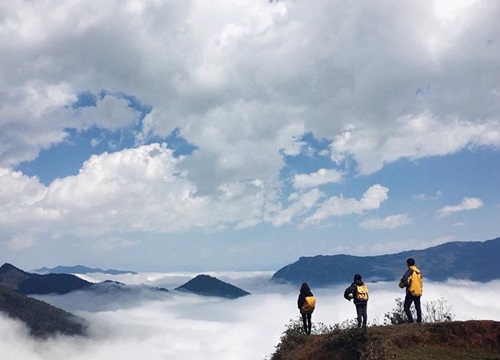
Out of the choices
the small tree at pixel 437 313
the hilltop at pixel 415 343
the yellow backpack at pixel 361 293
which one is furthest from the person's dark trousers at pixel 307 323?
the small tree at pixel 437 313

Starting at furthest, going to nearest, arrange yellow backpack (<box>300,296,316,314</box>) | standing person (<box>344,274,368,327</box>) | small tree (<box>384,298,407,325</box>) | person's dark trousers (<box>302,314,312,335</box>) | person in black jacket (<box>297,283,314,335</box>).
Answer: small tree (<box>384,298,407,325</box>) → person's dark trousers (<box>302,314,312,335</box>) → person in black jacket (<box>297,283,314,335</box>) → yellow backpack (<box>300,296,316,314</box>) → standing person (<box>344,274,368,327</box>)

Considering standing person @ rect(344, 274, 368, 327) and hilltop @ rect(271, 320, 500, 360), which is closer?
hilltop @ rect(271, 320, 500, 360)

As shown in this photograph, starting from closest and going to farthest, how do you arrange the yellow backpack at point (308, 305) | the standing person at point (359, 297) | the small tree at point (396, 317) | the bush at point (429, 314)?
1. the standing person at point (359, 297)
2. the yellow backpack at point (308, 305)
3. the small tree at point (396, 317)
4. the bush at point (429, 314)

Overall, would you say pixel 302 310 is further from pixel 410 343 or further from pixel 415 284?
pixel 410 343

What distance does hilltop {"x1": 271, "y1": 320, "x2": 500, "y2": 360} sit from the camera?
18.2 metres

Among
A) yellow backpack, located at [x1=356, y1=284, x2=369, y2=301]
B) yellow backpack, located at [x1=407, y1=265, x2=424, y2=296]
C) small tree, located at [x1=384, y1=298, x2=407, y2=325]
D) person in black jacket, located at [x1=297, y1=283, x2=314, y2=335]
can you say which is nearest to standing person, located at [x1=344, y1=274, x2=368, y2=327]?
yellow backpack, located at [x1=356, y1=284, x2=369, y2=301]

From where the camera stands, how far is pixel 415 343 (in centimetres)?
1909

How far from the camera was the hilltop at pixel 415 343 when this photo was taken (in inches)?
715

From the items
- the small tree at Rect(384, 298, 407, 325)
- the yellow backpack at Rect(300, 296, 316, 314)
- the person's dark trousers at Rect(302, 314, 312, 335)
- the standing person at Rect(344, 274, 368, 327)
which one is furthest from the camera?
the small tree at Rect(384, 298, 407, 325)

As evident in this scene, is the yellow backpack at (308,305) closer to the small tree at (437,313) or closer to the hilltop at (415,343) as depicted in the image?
the hilltop at (415,343)

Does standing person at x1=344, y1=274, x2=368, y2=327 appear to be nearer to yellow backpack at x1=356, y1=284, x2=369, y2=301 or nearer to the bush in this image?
yellow backpack at x1=356, y1=284, x2=369, y2=301

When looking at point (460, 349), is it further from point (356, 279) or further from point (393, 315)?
point (393, 315)

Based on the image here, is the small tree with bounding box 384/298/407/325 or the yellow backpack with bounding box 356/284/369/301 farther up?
the yellow backpack with bounding box 356/284/369/301

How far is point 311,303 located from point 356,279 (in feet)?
9.24
